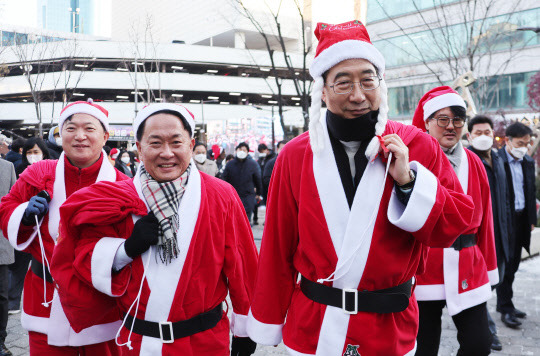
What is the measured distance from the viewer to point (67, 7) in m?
180

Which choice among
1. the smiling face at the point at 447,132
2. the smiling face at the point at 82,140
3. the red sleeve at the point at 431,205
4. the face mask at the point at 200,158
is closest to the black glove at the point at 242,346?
the red sleeve at the point at 431,205

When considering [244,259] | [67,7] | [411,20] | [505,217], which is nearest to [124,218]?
[244,259]

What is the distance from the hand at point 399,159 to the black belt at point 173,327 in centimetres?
114

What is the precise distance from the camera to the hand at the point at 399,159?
204 centimetres

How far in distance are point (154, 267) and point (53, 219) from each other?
1139mm

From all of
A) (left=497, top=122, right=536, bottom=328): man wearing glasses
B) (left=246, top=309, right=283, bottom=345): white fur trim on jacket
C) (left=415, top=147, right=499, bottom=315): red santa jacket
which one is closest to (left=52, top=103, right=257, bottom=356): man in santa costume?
(left=246, top=309, right=283, bottom=345): white fur trim on jacket

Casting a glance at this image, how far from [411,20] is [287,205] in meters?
29.4

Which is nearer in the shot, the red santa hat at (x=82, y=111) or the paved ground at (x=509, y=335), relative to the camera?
the red santa hat at (x=82, y=111)

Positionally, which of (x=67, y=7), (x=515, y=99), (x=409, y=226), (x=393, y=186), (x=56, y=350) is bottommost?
(x=56, y=350)

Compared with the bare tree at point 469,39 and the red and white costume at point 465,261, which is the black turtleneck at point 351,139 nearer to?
the red and white costume at point 465,261

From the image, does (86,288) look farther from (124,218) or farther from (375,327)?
(375,327)

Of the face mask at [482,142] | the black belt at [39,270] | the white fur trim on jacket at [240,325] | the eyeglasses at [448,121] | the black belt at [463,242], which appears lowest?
the white fur trim on jacket at [240,325]

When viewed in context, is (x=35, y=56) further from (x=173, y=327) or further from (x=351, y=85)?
(x=351, y=85)

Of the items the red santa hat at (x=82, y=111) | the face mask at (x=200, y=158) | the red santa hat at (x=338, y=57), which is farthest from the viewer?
the face mask at (x=200, y=158)
